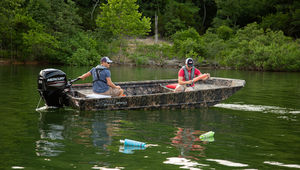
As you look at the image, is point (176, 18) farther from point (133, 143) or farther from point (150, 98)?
point (133, 143)

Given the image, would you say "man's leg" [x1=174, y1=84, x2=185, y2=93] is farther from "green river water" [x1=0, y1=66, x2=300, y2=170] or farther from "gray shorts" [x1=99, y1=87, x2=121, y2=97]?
"gray shorts" [x1=99, y1=87, x2=121, y2=97]

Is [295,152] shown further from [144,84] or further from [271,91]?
[271,91]

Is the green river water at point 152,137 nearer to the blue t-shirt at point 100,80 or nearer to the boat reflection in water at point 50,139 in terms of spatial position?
the boat reflection in water at point 50,139

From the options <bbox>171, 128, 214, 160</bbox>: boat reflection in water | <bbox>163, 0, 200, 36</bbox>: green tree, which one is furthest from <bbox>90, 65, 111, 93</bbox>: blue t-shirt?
<bbox>163, 0, 200, 36</bbox>: green tree

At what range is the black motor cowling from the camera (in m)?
11.6

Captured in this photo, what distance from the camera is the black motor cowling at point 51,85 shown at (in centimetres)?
1164

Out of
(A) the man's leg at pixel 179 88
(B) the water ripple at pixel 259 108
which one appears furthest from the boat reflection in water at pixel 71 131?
(B) the water ripple at pixel 259 108

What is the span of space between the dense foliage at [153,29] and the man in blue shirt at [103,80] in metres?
27.2

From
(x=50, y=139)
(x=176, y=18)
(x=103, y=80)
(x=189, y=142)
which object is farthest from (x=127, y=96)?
(x=176, y=18)

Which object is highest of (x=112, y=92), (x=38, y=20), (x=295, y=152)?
(x=38, y=20)

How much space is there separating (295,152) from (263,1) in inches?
1949

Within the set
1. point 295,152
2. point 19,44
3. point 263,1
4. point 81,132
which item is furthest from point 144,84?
point 263,1

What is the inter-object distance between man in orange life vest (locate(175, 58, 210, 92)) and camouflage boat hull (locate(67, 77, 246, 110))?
334 mm

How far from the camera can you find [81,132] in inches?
375
